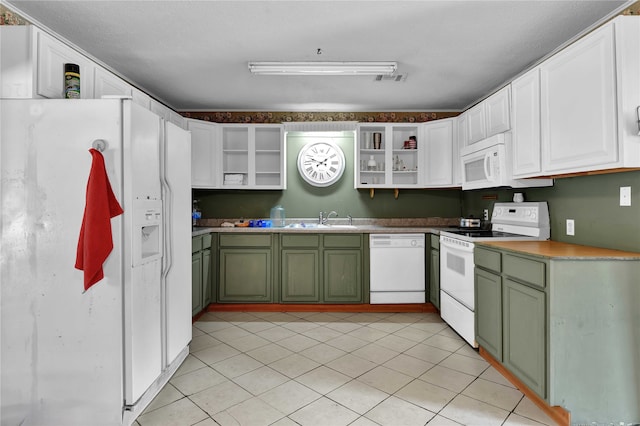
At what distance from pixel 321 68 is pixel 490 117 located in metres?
1.62

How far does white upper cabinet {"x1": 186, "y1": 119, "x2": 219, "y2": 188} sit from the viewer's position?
4215 mm

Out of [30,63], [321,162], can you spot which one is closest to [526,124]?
[321,162]

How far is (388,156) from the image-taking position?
4355 millimetres

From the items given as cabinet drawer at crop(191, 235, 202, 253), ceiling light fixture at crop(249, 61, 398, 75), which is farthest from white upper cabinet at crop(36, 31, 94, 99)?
cabinet drawer at crop(191, 235, 202, 253)

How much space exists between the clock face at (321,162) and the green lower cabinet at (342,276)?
1059mm

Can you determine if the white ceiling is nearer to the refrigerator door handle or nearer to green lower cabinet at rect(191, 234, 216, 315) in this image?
the refrigerator door handle

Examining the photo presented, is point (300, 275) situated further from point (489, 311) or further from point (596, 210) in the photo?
point (596, 210)

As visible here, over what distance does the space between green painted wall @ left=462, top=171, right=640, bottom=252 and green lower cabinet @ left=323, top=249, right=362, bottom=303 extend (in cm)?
194

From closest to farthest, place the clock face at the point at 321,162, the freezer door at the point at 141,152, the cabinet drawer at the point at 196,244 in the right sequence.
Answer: the freezer door at the point at 141,152 < the cabinet drawer at the point at 196,244 < the clock face at the point at 321,162

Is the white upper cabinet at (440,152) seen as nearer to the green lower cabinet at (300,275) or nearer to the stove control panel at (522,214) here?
the stove control panel at (522,214)

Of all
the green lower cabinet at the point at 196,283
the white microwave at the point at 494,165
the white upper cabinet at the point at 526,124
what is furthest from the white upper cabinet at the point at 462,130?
the green lower cabinet at the point at 196,283

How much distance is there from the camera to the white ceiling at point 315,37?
2.26m

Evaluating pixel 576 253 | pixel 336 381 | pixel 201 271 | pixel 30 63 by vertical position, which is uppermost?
pixel 30 63

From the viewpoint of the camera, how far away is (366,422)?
6.46ft
